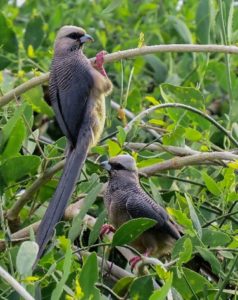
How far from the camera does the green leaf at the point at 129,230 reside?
3553mm

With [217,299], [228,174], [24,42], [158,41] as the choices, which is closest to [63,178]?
[228,174]

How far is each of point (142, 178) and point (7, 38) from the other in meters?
0.95

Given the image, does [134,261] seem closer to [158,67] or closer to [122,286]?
[122,286]

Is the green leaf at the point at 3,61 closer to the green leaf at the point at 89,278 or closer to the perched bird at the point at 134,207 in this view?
the perched bird at the point at 134,207

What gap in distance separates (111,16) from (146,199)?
2675mm

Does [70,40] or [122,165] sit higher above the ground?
[70,40]

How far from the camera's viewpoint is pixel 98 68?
4602mm

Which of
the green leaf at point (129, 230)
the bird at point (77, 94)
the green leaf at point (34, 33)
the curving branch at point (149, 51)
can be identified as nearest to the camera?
the green leaf at point (129, 230)

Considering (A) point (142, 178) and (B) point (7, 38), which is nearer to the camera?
(A) point (142, 178)

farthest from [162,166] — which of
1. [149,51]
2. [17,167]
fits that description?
[17,167]

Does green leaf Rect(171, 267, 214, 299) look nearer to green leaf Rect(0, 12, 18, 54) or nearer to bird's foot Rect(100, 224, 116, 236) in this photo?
bird's foot Rect(100, 224, 116, 236)

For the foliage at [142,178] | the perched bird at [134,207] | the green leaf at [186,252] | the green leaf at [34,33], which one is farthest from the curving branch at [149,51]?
the green leaf at [34,33]

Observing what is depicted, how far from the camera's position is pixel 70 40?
191 inches

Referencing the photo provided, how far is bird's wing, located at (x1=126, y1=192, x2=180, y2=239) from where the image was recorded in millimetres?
4148
